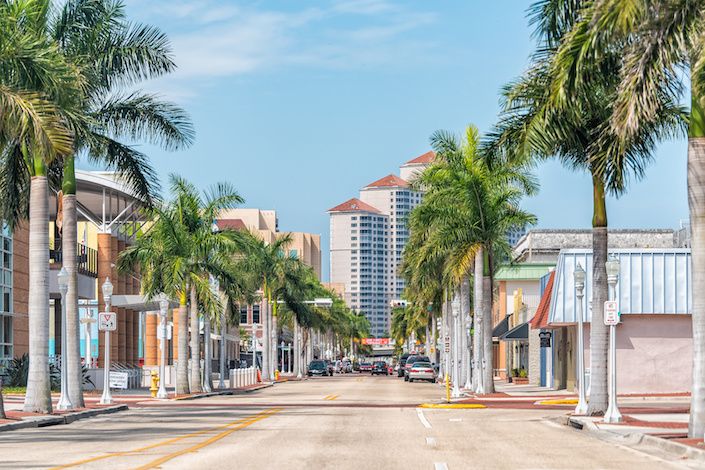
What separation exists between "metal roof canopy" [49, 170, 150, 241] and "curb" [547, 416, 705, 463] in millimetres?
37725

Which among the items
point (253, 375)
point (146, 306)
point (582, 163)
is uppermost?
point (582, 163)

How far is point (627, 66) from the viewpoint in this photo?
19.4m

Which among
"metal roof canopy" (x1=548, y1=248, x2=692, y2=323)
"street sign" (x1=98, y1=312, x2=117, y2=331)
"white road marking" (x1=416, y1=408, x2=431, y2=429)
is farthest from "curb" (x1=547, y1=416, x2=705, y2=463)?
"metal roof canopy" (x1=548, y1=248, x2=692, y2=323)

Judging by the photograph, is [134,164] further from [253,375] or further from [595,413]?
[253,375]

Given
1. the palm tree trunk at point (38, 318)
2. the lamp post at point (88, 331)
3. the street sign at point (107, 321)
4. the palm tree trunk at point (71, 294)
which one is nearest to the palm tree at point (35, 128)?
the palm tree trunk at point (38, 318)

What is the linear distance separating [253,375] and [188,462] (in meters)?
56.5

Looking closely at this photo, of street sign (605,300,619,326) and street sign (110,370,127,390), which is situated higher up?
street sign (605,300,619,326)

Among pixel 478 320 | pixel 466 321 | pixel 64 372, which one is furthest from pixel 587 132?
pixel 466 321

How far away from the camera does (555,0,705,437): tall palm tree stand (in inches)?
709

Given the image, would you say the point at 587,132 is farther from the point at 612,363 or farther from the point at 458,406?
the point at 458,406

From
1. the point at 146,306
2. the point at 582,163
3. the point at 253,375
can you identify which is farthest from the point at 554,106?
the point at 253,375

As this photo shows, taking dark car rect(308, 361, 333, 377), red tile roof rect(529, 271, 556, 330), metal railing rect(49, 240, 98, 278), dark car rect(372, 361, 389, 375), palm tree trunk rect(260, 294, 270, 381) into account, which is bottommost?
dark car rect(372, 361, 389, 375)

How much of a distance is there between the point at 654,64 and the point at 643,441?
6467mm

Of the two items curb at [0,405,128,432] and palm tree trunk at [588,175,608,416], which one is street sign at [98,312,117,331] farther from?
palm tree trunk at [588,175,608,416]
